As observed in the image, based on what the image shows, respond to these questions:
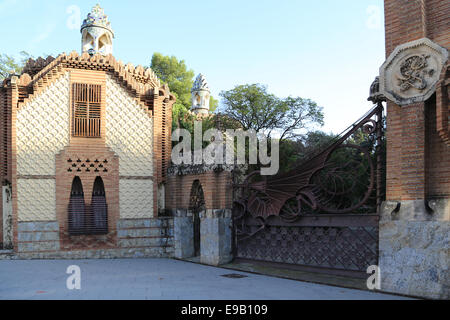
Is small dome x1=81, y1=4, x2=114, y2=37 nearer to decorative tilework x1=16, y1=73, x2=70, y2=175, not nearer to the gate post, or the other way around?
decorative tilework x1=16, y1=73, x2=70, y2=175

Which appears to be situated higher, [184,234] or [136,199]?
[136,199]

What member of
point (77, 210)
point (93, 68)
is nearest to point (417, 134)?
point (77, 210)

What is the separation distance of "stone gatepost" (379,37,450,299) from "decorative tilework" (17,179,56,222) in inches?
352

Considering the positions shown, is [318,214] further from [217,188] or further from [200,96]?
[200,96]

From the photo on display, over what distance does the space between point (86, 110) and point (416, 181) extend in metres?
9.30

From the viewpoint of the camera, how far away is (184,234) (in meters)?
11.7

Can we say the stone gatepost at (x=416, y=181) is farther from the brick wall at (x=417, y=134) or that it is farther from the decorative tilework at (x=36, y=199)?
the decorative tilework at (x=36, y=199)

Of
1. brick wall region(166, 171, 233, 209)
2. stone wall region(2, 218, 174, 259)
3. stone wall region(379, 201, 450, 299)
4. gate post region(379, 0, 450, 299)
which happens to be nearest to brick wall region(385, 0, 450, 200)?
gate post region(379, 0, 450, 299)

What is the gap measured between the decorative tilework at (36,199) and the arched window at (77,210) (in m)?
0.49

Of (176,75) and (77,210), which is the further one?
(176,75)

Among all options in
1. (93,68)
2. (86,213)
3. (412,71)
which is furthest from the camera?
(93,68)

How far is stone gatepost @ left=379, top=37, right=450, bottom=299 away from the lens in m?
6.03

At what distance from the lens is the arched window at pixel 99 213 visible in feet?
Result: 37.8
